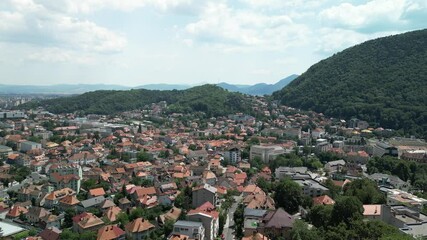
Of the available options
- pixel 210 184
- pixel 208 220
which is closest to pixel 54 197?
pixel 210 184

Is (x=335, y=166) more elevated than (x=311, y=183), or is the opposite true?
(x=311, y=183)

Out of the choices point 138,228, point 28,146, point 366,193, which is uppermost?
point 366,193

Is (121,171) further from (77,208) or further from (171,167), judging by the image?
(77,208)

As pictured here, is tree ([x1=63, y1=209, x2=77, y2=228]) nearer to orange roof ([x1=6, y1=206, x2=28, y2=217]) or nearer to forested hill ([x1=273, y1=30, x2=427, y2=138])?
orange roof ([x1=6, y1=206, x2=28, y2=217])

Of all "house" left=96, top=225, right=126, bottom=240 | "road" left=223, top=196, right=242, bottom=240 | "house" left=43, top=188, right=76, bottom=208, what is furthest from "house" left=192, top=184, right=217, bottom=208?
"house" left=43, top=188, right=76, bottom=208

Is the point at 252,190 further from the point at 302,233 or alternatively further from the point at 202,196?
the point at 302,233

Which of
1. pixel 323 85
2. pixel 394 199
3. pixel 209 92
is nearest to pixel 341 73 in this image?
pixel 323 85
